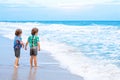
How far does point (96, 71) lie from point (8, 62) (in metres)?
2.95

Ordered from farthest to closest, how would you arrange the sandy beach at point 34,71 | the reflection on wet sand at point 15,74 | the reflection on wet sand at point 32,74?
1. the sandy beach at point 34,71
2. the reflection on wet sand at point 32,74
3. the reflection on wet sand at point 15,74

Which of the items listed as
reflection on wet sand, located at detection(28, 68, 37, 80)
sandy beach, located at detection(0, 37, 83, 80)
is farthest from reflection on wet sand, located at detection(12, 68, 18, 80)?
reflection on wet sand, located at detection(28, 68, 37, 80)

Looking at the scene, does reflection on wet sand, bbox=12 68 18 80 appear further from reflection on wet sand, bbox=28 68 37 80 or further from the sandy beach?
reflection on wet sand, bbox=28 68 37 80

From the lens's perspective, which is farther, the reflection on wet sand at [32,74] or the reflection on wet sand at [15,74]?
the reflection on wet sand at [32,74]

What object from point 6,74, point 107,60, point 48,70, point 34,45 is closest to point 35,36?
point 34,45

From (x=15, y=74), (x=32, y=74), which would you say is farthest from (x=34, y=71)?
(x=15, y=74)

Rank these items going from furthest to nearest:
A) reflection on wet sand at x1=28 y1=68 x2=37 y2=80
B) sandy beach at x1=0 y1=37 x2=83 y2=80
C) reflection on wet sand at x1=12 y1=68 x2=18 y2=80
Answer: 1. sandy beach at x1=0 y1=37 x2=83 y2=80
2. reflection on wet sand at x1=28 y1=68 x2=37 y2=80
3. reflection on wet sand at x1=12 y1=68 x2=18 y2=80

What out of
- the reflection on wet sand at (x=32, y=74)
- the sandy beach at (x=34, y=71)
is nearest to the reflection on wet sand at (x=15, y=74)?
the sandy beach at (x=34, y=71)

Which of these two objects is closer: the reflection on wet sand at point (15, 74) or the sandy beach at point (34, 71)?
the reflection on wet sand at point (15, 74)

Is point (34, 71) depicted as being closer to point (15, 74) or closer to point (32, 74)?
point (32, 74)

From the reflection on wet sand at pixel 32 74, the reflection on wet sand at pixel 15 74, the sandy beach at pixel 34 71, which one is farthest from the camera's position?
the sandy beach at pixel 34 71

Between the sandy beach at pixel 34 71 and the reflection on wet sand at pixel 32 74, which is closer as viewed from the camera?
the reflection on wet sand at pixel 32 74

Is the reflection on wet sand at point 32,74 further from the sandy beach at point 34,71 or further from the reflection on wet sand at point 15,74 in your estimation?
the reflection on wet sand at point 15,74

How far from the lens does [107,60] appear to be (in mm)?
11672
